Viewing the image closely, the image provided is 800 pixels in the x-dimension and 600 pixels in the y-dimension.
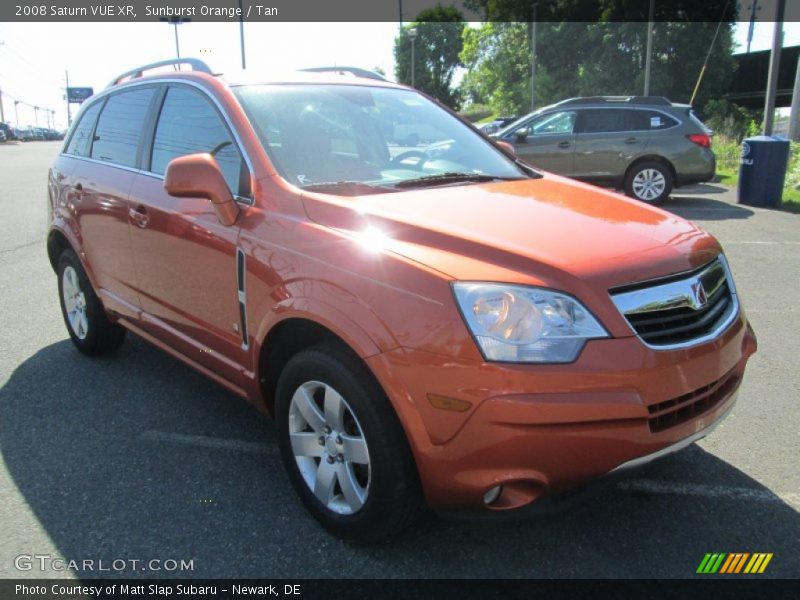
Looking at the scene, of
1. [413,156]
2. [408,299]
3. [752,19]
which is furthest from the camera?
[752,19]

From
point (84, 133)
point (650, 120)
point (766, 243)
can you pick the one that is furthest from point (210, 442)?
point (650, 120)

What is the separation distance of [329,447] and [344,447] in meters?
0.12

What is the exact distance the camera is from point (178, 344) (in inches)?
142

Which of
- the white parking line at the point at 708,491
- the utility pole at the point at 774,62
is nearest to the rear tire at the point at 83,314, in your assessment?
the white parking line at the point at 708,491

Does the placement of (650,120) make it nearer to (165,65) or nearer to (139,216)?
(165,65)

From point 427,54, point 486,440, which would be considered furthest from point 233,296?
point 427,54

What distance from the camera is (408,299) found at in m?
2.25

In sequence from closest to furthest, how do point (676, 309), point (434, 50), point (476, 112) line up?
point (676, 309) < point (476, 112) < point (434, 50)

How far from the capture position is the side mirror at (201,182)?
9.30 ft

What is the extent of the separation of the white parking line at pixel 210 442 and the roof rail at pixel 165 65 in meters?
1.92

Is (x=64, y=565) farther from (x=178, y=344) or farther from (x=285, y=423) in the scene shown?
(x=178, y=344)

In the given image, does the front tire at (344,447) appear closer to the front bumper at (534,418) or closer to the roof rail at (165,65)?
the front bumper at (534,418)

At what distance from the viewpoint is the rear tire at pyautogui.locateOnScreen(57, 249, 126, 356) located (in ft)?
15.0

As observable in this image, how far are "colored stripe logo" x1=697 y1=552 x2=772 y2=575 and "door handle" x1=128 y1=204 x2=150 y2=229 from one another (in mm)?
3047
